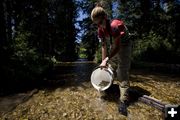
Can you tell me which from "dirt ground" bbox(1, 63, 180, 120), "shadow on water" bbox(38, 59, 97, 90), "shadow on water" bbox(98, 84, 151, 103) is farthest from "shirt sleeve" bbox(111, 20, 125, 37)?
"shadow on water" bbox(38, 59, 97, 90)

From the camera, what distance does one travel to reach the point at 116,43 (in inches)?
224

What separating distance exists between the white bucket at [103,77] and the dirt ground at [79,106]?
2.30m

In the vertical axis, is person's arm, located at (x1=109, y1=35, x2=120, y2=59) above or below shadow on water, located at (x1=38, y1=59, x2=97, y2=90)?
above

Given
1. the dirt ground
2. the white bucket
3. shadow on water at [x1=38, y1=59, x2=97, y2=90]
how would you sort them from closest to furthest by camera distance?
the white bucket → the dirt ground → shadow on water at [x1=38, y1=59, x2=97, y2=90]

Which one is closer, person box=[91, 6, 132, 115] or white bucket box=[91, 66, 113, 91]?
person box=[91, 6, 132, 115]

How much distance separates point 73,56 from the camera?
168 ft

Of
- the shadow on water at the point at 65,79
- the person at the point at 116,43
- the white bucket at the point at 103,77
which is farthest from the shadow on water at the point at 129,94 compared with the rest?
the white bucket at the point at 103,77

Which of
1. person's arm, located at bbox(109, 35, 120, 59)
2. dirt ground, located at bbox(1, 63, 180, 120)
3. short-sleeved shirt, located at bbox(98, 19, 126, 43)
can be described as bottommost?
dirt ground, located at bbox(1, 63, 180, 120)

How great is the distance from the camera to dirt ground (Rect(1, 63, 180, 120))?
8078 millimetres

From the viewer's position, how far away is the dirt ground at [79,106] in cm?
808

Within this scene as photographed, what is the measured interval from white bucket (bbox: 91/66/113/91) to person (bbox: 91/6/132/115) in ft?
0.44

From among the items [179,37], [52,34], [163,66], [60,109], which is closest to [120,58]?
[60,109]

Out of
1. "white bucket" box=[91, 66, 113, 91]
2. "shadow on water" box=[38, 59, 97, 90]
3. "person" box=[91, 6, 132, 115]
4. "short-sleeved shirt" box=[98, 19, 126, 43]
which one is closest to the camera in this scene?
"person" box=[91, 6, 132, 115]

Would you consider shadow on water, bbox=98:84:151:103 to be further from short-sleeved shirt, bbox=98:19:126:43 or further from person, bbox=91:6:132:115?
short-sleeved shirt, bbox=98:19:126:43
